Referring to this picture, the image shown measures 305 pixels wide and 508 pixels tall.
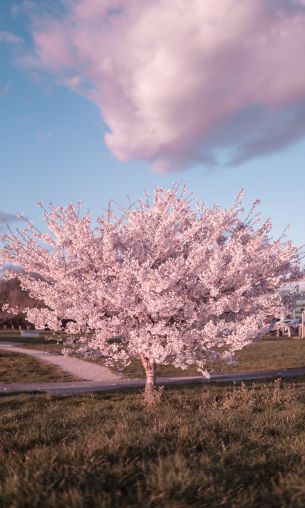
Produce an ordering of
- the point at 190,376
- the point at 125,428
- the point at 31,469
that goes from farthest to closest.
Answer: the point at 190,376
the point at 125,428
the point at 31,469

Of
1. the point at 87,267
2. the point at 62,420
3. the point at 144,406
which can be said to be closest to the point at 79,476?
the point at 62,420

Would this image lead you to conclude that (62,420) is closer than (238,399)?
Yes

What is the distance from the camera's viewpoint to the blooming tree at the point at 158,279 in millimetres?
14352

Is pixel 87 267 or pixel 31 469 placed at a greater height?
pixel 87 267

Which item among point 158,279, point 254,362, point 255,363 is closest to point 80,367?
point 255,363

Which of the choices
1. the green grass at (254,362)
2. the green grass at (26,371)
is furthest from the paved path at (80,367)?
the green grass at (254,362)

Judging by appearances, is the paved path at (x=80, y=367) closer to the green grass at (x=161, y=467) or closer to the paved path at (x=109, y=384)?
the paved path at (x=109, y=384)

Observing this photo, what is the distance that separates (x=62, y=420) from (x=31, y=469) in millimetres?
4512

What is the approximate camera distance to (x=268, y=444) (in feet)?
24.1

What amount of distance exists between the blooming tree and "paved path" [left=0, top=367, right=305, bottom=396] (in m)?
4.42

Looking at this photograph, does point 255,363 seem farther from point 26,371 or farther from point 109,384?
point 26,371

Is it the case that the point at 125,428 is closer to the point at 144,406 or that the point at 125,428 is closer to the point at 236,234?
the point at 144,406

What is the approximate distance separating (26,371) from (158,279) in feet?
50.2

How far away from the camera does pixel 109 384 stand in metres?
22.6
